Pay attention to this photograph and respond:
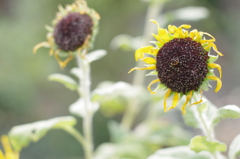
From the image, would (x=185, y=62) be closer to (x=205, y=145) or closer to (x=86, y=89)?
(x=205, y=145)

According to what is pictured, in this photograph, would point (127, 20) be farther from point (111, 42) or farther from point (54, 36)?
point (54, 36)

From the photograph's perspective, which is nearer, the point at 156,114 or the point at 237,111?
the point at 237,111

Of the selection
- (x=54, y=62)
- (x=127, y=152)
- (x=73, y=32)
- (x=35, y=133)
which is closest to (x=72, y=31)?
(x=73, y=32)

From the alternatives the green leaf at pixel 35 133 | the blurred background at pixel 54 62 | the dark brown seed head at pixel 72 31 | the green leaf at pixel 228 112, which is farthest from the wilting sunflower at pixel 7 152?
the blurred background at pixel 54 62

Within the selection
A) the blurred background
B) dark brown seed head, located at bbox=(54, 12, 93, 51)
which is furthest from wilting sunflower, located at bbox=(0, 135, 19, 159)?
the blurred background

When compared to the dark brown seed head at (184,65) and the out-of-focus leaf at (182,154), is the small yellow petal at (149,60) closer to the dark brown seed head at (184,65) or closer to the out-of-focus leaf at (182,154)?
the dark brown seed head at (184,65)

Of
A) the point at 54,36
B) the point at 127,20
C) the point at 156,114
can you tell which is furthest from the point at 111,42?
the point at 54,36

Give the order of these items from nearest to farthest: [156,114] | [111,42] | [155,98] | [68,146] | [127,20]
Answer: [155,98]
[156,114]
[68,146]
[111,42]
[127,20]
